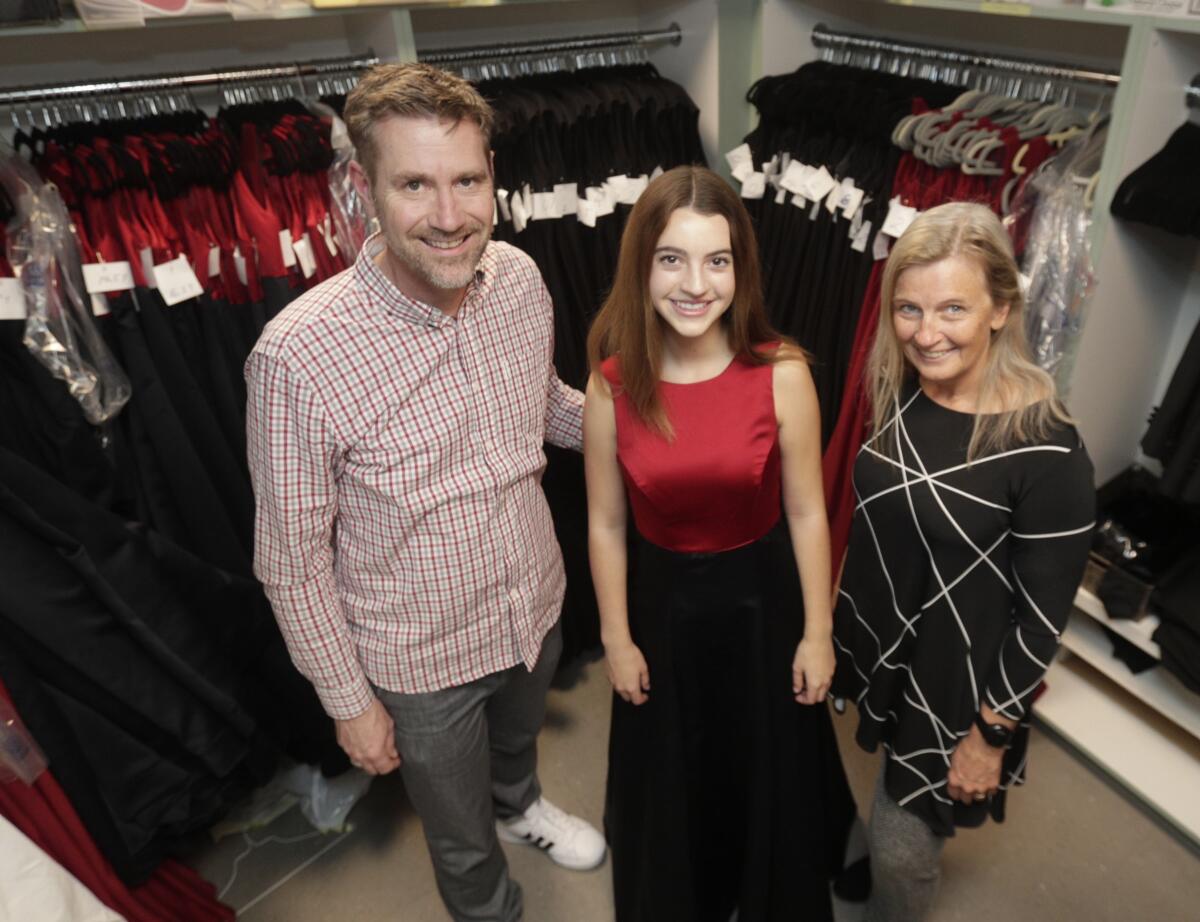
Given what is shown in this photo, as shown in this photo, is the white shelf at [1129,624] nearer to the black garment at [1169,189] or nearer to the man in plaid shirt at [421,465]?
the black garment at [1169,189]

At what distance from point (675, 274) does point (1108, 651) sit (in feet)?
Answer: 5.08

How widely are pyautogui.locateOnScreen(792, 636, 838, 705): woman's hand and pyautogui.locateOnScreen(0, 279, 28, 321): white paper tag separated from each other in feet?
4.58

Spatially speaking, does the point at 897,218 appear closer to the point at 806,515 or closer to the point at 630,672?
the point at 806,515

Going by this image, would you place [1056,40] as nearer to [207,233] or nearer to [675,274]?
[675,274]

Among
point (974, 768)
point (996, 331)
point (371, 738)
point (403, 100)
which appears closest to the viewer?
point (403, 100)

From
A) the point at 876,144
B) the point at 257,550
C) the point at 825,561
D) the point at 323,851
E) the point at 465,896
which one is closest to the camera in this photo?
the point at 257,550

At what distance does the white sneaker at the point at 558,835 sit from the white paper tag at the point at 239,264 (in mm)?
1280

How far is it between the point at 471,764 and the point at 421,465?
0.60m

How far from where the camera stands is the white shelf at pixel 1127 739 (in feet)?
6.29

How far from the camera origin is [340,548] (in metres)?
1.40

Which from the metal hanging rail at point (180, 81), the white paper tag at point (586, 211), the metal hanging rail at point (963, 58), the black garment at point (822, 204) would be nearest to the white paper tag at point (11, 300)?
the metal hanging rail at point (180, 81)

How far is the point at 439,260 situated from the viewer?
1204mm

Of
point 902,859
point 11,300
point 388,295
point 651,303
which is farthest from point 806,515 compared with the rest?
point 11,300

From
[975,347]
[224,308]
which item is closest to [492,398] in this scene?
[224,308]
